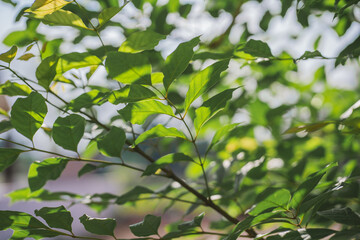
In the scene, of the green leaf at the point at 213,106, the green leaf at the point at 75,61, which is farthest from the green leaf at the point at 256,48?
the green leaf at the point at 75,61

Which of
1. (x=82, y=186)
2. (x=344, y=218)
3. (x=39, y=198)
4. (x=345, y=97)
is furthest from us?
(x=82, y=186)

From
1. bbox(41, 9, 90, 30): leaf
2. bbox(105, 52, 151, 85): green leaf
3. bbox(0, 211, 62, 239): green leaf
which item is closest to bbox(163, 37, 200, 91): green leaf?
bbox(105, 52, 151, 85): green leaf

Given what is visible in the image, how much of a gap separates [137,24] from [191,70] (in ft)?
0.48

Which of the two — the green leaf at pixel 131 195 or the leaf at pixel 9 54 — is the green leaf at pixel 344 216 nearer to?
the green leaf at pixel 131 195

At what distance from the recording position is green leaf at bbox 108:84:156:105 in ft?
1.27

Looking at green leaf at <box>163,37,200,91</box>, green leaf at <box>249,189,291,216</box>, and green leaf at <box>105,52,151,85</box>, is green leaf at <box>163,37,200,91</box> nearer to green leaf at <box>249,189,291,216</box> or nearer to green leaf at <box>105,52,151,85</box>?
green leaf at <box>105,52,151,85</box>

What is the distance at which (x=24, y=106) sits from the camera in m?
0.41

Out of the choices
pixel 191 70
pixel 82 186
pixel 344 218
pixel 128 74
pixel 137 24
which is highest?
pixel 82 186

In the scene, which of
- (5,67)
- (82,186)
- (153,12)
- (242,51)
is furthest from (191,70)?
(82,186)

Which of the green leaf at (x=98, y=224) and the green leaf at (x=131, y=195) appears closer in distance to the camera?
the green leaf at (x=98, y=224)

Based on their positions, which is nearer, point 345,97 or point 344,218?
point 344,218

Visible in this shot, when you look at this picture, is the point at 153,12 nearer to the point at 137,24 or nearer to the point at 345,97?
the point at 137,24

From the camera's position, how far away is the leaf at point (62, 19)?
0.40 metres

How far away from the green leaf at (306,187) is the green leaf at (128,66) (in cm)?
21
